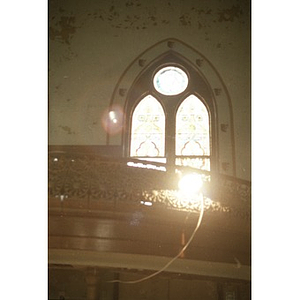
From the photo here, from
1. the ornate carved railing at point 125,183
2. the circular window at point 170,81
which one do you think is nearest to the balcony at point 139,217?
the ornate carved railing at point 125,183

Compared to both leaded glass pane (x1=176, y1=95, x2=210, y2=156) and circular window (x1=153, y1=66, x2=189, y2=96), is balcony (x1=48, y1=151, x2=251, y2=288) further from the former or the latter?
circular window (x1=153, y1=66, x2=189, y2=96)

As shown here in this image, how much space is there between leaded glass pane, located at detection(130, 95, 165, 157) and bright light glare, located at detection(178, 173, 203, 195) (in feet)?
0.40

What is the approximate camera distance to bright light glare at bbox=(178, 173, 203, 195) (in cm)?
185

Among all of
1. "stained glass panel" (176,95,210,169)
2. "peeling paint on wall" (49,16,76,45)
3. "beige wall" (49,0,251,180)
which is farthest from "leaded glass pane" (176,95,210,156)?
"peeling paint on wall" (49,16,76,45)

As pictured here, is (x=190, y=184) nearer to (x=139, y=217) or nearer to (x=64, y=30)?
(x=139, y=217)

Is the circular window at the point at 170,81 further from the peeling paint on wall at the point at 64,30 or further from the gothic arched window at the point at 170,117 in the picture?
the peeling paint on wall at the point at 64,30

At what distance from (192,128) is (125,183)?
317 mm

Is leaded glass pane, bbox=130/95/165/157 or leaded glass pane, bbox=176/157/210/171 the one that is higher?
leaded glass pane, bbox=130/95/165/157

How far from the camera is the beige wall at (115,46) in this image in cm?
190

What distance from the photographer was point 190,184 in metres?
1.85

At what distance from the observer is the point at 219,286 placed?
1.81 meters

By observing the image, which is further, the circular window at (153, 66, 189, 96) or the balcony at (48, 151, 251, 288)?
the circular window at (153, 66, 189, 96)

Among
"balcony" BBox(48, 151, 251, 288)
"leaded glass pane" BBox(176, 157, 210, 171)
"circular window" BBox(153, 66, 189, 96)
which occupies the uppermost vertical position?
"circular window" BBox(153, 66, 189, 96)

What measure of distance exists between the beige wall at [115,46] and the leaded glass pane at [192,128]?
115 millimetres
